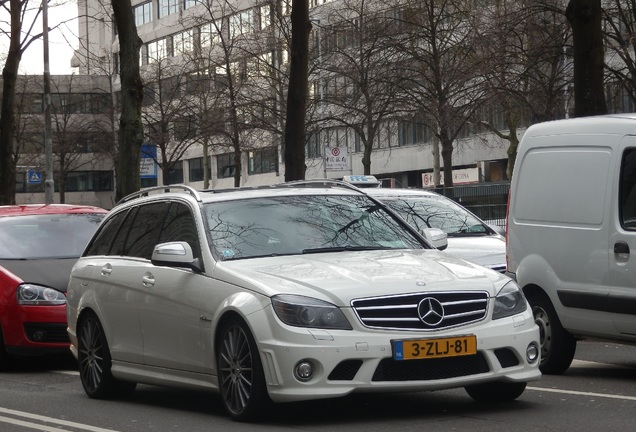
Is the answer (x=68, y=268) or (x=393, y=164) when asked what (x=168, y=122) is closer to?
(x=393, y=164)

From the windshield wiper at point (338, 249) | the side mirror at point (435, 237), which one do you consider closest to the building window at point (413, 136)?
the side mirror at point (435, 237)

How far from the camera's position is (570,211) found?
11.0m

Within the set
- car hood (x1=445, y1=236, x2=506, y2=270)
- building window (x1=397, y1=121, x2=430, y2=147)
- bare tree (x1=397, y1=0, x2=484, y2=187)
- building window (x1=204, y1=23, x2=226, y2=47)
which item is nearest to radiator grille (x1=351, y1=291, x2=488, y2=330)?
car hood (x1=445, y1=236, x2=506, y2=270)

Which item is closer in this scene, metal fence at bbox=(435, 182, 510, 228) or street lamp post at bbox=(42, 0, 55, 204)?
metal fence at bbox=(435, 182, 510, 228)

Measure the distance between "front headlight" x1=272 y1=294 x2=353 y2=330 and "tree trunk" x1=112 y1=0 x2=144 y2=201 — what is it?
15806mm

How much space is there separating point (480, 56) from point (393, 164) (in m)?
43.6

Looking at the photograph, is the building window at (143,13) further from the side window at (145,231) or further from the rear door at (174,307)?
the rear door at (174,307)

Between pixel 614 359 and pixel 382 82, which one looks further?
pixel 382 82

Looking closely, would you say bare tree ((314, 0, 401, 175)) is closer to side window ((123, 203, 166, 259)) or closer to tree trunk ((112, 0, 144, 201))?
tree trunk ((112, 0, 144, 201))

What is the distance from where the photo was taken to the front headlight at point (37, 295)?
13922mm

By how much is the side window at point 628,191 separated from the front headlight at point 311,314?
3.32m

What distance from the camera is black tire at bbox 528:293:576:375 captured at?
36.9 ft

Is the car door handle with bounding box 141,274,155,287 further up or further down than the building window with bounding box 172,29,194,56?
further down

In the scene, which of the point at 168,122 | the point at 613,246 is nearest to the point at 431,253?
the point at 613,246
